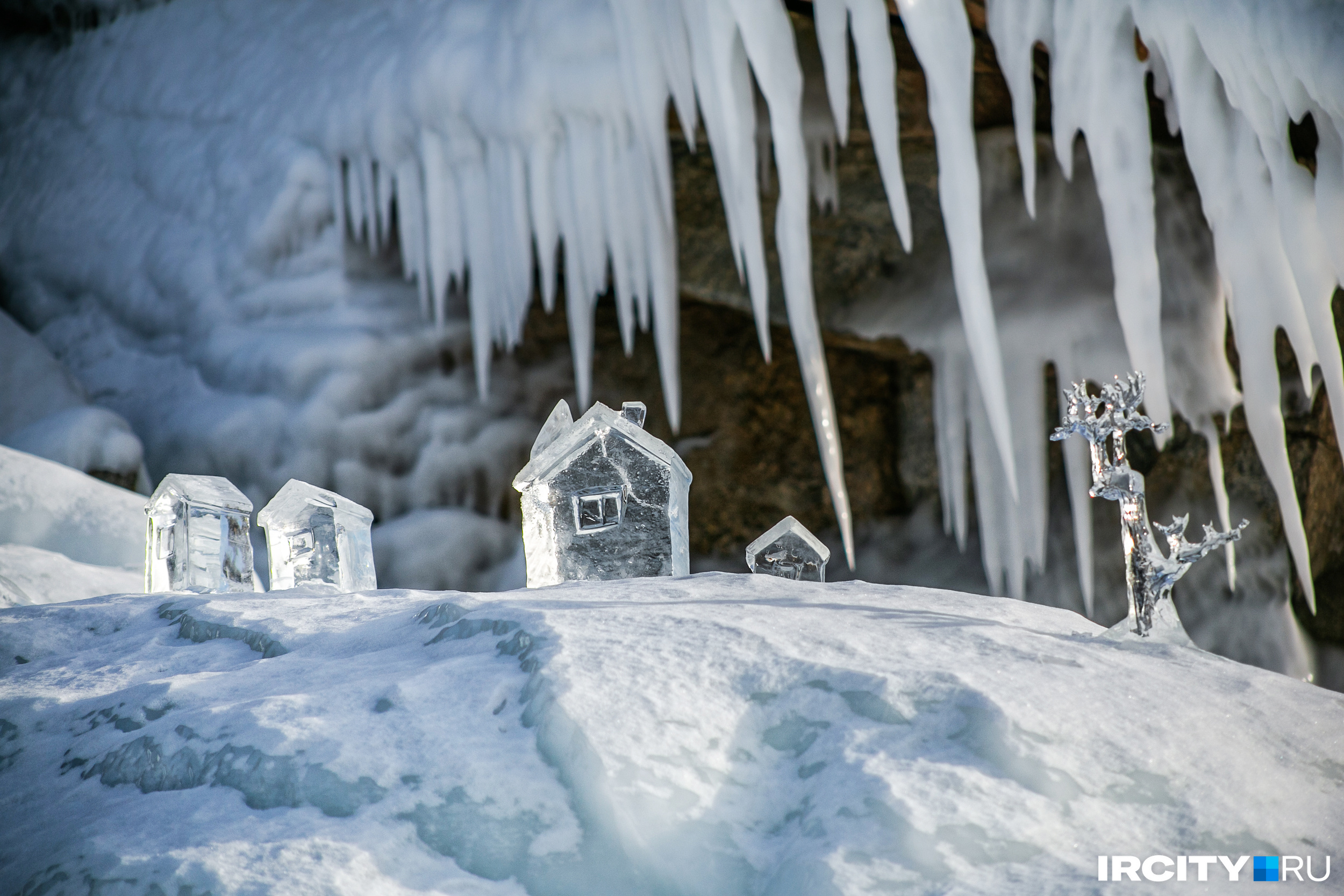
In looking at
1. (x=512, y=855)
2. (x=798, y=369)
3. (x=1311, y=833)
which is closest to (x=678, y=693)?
(x=512, y=855)

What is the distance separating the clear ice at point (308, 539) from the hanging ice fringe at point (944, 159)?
247 cm

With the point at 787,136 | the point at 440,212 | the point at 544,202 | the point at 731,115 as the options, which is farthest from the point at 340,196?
the point at 787,136

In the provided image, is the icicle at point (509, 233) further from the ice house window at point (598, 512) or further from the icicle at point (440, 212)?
the ice house window at point (598, 512)

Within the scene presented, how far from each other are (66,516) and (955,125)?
367 centimetres

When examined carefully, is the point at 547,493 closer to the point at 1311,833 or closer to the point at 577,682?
the point at 577,682

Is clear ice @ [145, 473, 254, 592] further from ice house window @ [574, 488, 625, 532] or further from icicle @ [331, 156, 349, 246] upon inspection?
icicle @ [331, 156, 349, 246]

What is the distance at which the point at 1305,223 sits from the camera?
360 cm

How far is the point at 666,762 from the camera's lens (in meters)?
1.16

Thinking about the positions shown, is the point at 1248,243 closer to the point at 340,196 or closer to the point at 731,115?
the point at 731,115

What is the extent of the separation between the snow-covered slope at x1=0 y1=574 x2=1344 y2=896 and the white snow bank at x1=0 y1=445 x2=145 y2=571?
95.4 inches

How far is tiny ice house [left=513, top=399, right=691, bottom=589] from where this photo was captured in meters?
2.14

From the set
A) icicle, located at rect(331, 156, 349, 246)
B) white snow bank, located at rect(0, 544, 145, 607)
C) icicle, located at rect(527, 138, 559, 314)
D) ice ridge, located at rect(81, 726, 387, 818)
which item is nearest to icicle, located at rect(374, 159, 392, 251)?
icicle, located at rect(331, 156, 349, 246)

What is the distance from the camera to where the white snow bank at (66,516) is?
141 inches

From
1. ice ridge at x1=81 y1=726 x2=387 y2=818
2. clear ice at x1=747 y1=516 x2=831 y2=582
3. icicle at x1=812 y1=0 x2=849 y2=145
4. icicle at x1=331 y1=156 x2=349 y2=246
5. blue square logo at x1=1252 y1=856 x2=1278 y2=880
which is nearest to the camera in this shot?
blue square logo at x1=1252 y1=856 x2=1278 y2=880
